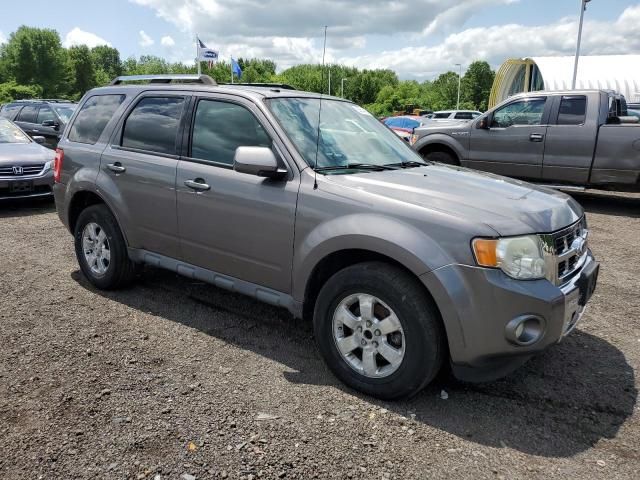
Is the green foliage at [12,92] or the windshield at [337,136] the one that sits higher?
A: the green foliage at [12,92]

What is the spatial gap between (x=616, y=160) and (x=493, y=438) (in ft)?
23.8

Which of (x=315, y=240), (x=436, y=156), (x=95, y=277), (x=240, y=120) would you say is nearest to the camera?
(x=315, y=240)

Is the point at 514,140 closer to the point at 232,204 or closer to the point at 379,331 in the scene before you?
the point at 232,204

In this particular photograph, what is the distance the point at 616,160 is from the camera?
8617mm

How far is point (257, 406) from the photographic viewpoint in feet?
10.2

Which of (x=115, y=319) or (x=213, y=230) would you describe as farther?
(x=115, y=319)

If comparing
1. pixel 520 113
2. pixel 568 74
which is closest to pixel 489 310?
pixel 520 113

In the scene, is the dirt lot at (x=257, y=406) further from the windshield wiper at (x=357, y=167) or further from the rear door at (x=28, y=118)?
the rear door at (x=28, y=118)

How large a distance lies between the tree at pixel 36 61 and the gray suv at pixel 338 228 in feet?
247

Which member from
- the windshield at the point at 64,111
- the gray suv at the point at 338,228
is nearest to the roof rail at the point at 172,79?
the gray suv at the point at 338,228

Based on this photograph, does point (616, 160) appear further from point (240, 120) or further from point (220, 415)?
point (220, 415)

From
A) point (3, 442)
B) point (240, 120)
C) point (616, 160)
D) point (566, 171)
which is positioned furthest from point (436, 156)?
point (3, 442)

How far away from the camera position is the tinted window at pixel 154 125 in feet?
13.9

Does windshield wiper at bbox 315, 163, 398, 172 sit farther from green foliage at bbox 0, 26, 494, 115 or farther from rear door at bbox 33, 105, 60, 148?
green foliage at bbox 0, 26, 494, 115
